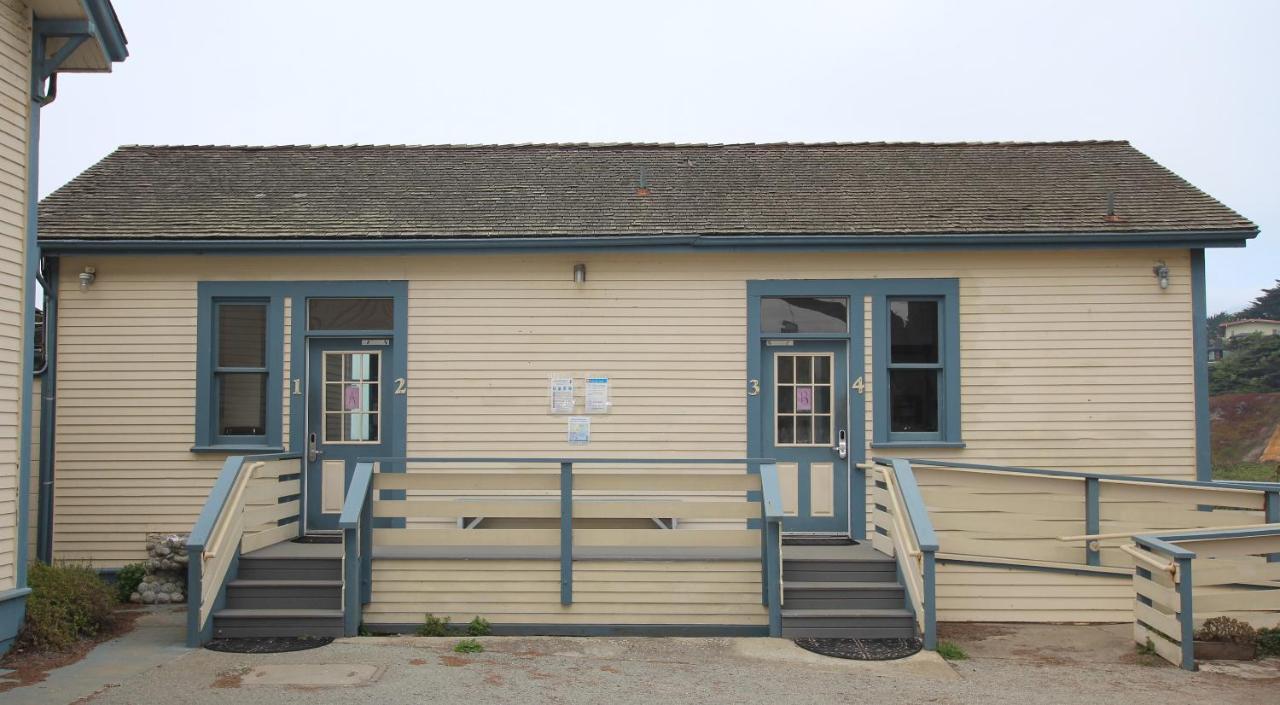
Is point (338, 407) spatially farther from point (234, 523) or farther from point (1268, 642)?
point (1268, 642)

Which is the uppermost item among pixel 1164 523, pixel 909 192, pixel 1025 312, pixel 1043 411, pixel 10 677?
pixel 909 192

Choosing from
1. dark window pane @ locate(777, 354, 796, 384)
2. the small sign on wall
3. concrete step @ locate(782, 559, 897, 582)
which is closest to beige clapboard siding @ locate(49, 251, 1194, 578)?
the small sign on wall

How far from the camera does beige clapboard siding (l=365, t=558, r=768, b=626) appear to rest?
27.0ft

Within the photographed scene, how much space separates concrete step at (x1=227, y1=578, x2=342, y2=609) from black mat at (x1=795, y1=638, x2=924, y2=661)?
3.65m

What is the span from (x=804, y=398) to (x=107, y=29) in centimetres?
665

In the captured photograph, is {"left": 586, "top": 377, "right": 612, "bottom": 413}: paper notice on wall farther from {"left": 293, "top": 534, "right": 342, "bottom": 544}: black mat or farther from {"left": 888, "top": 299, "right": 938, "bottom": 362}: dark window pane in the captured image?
{"left": 888, "top": 299, "right": 938, "bottom": 362}: dark window pane

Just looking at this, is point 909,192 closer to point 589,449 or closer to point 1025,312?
point 1025,312

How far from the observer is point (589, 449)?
384 inches

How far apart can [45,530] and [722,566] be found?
633cm

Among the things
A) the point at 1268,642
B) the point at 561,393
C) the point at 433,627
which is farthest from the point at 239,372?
the point at 1268,642

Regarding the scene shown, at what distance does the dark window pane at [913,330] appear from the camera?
9.84m

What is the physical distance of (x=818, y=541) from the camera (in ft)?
30.7

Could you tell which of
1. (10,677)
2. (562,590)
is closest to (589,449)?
(562,590)

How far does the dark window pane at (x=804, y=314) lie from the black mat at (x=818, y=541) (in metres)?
1.93
